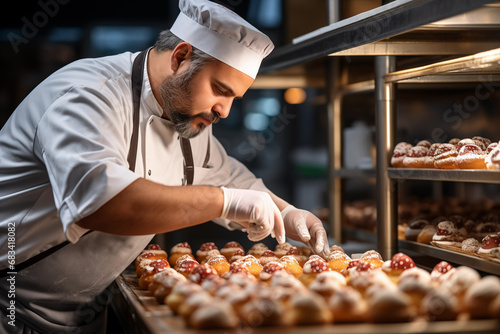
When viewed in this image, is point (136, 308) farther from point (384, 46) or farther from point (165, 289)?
point (384, 46)

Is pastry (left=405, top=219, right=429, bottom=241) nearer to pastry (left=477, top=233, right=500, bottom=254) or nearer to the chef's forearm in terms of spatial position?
pastry (left=477, top=233, right=500, bottom=254)

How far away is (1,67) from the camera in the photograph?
11.8 ft

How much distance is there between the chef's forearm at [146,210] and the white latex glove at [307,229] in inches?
22.2

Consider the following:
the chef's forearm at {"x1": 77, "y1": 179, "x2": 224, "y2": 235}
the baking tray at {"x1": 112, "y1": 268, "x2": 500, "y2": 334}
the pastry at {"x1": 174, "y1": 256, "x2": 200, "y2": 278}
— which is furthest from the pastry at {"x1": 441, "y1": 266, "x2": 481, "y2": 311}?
the pastry at {"x1": 174, "y1": 256, "x2": 200, "y2": 278}

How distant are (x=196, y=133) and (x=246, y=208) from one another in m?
0.46

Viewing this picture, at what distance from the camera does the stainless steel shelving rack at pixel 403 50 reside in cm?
139

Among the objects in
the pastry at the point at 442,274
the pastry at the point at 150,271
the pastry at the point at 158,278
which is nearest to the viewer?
the pastry at the point at 442,274

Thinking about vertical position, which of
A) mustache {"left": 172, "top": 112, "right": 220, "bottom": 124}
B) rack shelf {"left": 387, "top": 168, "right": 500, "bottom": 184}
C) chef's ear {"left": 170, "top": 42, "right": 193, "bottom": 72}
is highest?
chef's ear {"left": 170, "top": 42, "right": 193, "bottom": 72}

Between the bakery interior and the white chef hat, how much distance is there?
242mm

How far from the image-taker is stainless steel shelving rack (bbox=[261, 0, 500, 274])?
4.55 feet

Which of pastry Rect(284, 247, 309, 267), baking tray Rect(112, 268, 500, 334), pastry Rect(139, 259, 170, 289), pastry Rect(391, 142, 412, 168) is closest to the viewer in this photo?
baking tray Rect(112, 268, 500, 334)

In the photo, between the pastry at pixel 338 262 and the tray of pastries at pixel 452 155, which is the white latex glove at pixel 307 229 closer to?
the pastry at pixel 338 262

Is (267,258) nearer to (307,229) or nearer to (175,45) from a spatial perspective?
(307,229)

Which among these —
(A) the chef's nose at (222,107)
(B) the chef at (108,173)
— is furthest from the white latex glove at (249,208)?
(A) the chef's nose at (222,107)
